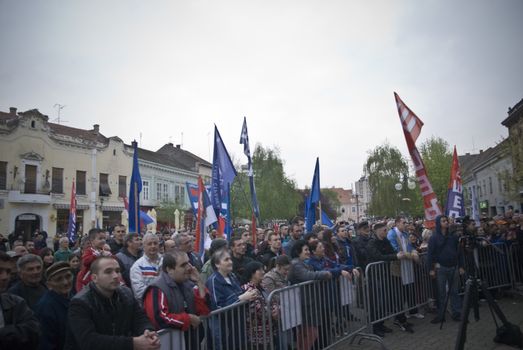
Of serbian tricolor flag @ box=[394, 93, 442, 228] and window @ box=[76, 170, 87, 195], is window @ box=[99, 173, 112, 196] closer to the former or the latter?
window @ box=[76, 170, 87, 195]

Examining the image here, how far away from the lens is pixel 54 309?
3264 mm

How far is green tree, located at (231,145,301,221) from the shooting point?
41188 millimetres

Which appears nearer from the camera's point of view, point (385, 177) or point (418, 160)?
point (418, 160)

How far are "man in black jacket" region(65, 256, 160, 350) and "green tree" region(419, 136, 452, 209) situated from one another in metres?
35.4

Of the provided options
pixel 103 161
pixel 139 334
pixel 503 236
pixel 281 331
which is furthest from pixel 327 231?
pixel 103 161

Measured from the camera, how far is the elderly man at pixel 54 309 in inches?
124

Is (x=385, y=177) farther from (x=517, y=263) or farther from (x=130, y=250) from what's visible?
(x=130, y=250)

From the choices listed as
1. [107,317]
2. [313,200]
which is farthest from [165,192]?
[107,317]

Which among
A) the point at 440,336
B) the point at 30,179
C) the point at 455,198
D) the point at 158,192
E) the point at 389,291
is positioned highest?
the point at 30,179

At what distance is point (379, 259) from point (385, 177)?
3544 centimetres

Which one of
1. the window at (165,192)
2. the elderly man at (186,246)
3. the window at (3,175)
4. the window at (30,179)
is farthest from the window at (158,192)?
the elderly man at (186,246)

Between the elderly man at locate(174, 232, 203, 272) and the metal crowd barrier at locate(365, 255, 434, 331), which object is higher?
the elderly man at locate(174, 232, 203, 272)

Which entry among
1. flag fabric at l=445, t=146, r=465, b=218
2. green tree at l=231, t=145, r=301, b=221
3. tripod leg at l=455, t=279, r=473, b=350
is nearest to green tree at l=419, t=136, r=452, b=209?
green tree at l=231, t=145, r=301, b=221

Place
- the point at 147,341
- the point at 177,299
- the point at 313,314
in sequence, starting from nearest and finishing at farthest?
the point at 147,341
the point at 177,299
the point at 313,314
